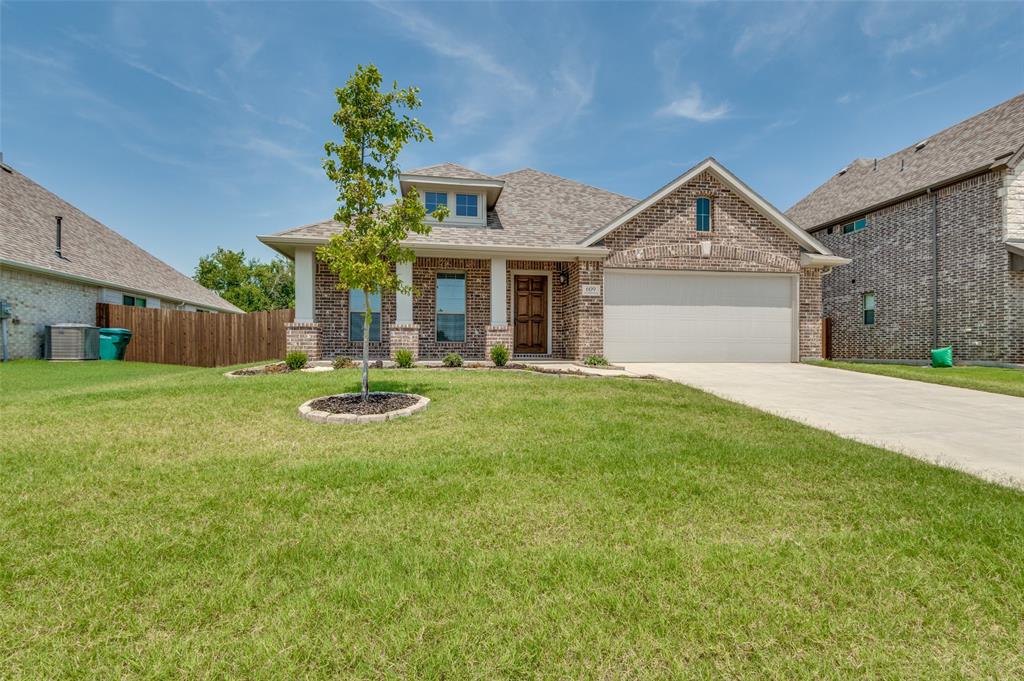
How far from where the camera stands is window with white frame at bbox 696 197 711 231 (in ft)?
43.8

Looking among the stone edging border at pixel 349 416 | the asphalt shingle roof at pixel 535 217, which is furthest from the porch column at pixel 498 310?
the stone edging border at pixel 349 416

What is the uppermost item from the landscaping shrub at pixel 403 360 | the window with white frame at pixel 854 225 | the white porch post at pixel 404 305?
the window with white frame at pixel 854 225

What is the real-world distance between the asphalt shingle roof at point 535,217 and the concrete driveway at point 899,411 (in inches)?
212

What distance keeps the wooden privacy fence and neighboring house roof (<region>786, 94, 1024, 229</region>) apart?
21586 millimetres

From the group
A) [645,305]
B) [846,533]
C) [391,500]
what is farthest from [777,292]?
[391,500]

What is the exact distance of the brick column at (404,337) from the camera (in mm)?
12094

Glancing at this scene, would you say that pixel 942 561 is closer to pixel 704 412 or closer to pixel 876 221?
pixel 704 412

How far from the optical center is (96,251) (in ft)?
60.4

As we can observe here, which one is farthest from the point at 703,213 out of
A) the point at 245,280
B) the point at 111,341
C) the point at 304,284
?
the point at 245,280

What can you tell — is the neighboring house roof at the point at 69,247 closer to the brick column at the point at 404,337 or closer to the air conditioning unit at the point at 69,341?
the air conditioning unit at the point at 69,341

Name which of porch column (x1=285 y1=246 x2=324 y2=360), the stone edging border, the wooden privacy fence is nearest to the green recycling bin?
the wooden privacy fence

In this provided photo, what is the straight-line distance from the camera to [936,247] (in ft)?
49.8

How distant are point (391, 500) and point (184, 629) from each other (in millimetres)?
1332

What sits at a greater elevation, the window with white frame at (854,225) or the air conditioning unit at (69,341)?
the window with white frame at (854,225)
